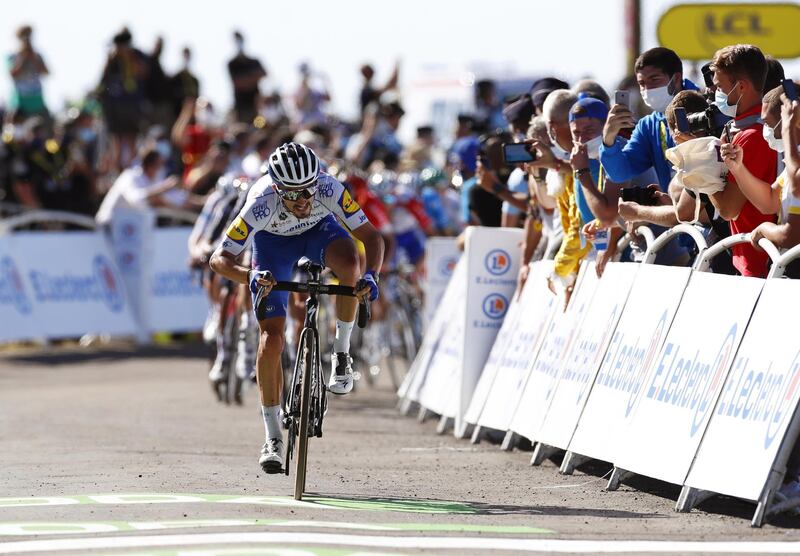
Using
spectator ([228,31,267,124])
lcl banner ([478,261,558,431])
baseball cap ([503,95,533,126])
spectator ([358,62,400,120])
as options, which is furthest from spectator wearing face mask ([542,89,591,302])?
spectator ([228,31,267,124])

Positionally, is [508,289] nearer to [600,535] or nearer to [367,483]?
[367,483]

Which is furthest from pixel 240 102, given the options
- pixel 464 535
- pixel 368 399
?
pixel 464 535

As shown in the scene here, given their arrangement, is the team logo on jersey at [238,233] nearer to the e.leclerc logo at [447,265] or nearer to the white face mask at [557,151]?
the white face mask at [557,151]

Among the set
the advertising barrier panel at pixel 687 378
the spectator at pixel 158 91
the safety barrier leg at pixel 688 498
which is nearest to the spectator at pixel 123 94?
the spectator at pixel 158 91

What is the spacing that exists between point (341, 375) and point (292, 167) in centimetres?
132

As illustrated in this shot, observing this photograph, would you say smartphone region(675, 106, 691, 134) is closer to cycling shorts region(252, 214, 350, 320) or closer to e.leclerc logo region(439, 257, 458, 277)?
cycling shorts region(252, 214, 350, 320)

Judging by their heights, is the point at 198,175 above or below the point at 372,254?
below

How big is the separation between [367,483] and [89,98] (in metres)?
22.3

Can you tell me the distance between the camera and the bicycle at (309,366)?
9805mm

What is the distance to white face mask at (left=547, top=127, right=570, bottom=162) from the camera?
39.7 ft

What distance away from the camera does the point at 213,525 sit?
332 inches

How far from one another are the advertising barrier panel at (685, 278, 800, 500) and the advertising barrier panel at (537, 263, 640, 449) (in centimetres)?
165

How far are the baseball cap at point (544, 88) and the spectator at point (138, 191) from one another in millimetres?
11053

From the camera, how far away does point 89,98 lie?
31.7m
